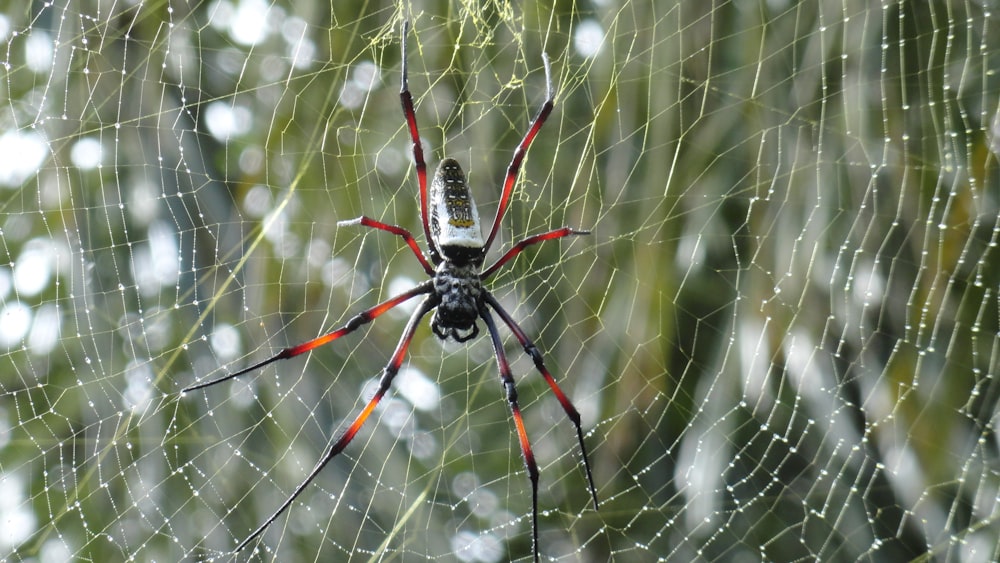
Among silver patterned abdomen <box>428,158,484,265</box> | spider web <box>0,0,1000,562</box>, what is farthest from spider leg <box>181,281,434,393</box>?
spider web <box>0,0,1000,562</box>

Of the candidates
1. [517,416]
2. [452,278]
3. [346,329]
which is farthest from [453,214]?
[517,416]

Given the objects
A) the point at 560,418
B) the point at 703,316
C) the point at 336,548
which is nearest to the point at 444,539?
the point at 336,548

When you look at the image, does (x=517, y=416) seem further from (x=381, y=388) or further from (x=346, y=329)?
(x=346, y=329)

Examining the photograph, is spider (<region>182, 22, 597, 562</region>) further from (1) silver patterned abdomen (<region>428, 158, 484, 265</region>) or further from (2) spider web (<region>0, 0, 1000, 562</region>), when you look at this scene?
(2) spider web (<region>0, 0, 1000, 562</region>)

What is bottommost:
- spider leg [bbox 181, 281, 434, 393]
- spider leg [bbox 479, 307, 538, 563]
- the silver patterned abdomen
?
spider leg [bbox 479, 307, 538, 563]

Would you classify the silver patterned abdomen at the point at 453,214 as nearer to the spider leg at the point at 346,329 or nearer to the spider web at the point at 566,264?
the spider leg at the point at 346,329

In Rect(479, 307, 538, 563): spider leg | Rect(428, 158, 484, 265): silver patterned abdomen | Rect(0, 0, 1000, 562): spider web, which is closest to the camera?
Rect(428, 158, 484, 265): silver patterned abdomen

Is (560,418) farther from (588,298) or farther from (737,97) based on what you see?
(737,97)
